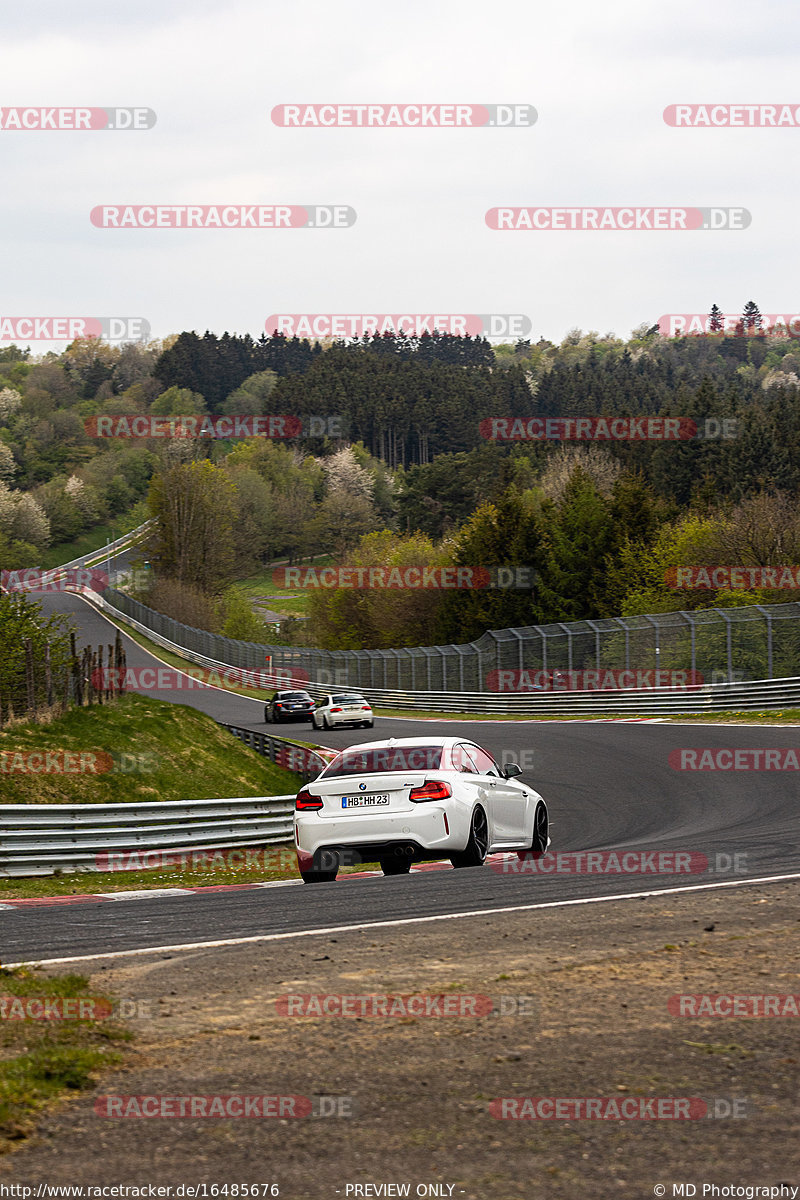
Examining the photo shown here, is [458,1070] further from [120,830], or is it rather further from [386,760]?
[120,830]

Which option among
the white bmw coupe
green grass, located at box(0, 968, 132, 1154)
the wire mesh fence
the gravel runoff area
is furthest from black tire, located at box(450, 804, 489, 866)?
the wire mesh fence

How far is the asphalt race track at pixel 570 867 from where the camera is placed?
30.5ft

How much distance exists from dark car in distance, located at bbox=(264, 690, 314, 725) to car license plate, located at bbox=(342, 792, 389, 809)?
34.8 m

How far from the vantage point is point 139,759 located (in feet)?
73.6

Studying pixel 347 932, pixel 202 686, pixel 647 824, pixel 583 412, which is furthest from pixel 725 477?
pixel 347 932

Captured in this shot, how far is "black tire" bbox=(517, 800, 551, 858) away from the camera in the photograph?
14.4 metres

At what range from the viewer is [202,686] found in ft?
236

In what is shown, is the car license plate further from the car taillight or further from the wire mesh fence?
the wire mesh fence

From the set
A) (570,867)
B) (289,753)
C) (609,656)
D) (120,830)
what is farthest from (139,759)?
(609,656)

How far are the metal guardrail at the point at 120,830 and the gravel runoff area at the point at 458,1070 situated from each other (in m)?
7.14

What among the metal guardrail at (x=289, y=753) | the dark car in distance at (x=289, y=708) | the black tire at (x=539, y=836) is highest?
the black tire at (x=539, y=836)

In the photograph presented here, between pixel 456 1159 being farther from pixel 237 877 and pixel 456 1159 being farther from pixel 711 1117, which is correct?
pixel 237 877

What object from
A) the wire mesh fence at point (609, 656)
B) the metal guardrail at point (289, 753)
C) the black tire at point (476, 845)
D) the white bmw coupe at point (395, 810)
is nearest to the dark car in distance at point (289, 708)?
the wire mesh fence at point (609, 656)

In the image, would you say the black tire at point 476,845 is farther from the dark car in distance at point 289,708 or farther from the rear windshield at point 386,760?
the dark car in distance at point 289,708
